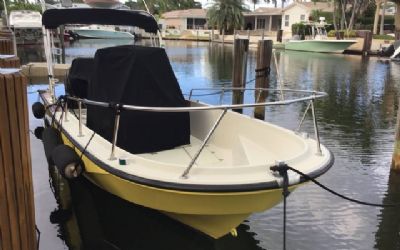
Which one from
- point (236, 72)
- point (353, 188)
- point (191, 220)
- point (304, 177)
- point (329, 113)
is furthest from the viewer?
point (329, 113)

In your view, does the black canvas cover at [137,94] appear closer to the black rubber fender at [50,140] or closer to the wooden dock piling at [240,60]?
the black rubber fender at [50,140]

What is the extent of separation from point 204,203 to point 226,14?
189 ft

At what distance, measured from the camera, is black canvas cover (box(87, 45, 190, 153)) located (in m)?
5.88

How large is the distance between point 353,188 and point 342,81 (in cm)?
1471

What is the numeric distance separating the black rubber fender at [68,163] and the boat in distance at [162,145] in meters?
0.01

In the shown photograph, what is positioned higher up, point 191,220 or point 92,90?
point 92,90

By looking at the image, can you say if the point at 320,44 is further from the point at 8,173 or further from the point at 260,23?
the point at 8,173

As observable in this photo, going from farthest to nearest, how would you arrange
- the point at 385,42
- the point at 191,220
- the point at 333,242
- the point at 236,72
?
the point at 385,42
the point at 236,72
the point at 333,242
the point at 191,220

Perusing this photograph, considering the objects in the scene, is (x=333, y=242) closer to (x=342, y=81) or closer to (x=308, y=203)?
(x=308, y=203)

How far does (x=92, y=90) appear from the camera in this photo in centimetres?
635

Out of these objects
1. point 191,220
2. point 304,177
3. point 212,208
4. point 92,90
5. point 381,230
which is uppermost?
point 92,90

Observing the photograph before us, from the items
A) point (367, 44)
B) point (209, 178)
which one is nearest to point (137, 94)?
point (209, 178)

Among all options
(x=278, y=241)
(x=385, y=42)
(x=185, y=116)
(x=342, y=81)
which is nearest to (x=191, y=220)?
(x=278, y=241)

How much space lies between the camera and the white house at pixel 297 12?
54344 mm
